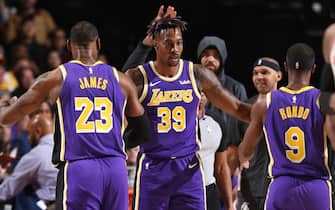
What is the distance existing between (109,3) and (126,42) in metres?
1.09

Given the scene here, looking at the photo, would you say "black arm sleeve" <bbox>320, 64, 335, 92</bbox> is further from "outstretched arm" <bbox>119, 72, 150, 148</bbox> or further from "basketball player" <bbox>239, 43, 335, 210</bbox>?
"outstretched arm" <bbox>119, 72, 150, 148</bbox>

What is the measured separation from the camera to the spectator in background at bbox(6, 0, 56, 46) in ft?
51.1

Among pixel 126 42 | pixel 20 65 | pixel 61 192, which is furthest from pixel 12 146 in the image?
pixel 126 42

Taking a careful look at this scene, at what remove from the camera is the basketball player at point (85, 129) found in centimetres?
711

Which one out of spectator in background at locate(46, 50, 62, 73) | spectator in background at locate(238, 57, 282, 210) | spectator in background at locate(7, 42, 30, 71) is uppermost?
spectator in background at locate(7, 42, 30, 71)

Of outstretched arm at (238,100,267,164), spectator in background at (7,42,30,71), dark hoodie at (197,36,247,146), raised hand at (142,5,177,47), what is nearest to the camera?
outstretched arm at (238,100,267,164)

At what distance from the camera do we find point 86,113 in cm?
711

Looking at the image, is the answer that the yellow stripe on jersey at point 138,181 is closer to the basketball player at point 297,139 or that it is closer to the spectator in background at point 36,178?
the basketball player at point 297,139

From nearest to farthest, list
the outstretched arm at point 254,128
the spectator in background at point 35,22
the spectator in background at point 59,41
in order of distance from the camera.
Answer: the outstretched arm at point 254,128
the spectator in background at point 59,41
the spectator in background at point 35,22

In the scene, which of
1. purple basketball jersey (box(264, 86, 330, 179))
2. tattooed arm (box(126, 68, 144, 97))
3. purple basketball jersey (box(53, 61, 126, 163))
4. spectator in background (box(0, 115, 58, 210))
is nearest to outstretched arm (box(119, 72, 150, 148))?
purple basketball jersey (box(53, 61, 126, 163))

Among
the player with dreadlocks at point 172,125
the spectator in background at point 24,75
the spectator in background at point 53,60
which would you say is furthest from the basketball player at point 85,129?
the spectator in background at point 53,60

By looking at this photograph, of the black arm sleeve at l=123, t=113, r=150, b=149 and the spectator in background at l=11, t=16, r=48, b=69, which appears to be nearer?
the black arm sleeve at l=123, t=113, r=150, b=149

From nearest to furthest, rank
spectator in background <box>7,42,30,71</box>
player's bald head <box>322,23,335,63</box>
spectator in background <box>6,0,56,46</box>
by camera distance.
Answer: player's bald head <box>322,23,335,63</box>
spectator in background <box>7,42,30,71</box>
spectator in background <box>6,0,56,46</box>

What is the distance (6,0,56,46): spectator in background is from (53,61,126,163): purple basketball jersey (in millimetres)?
8528
